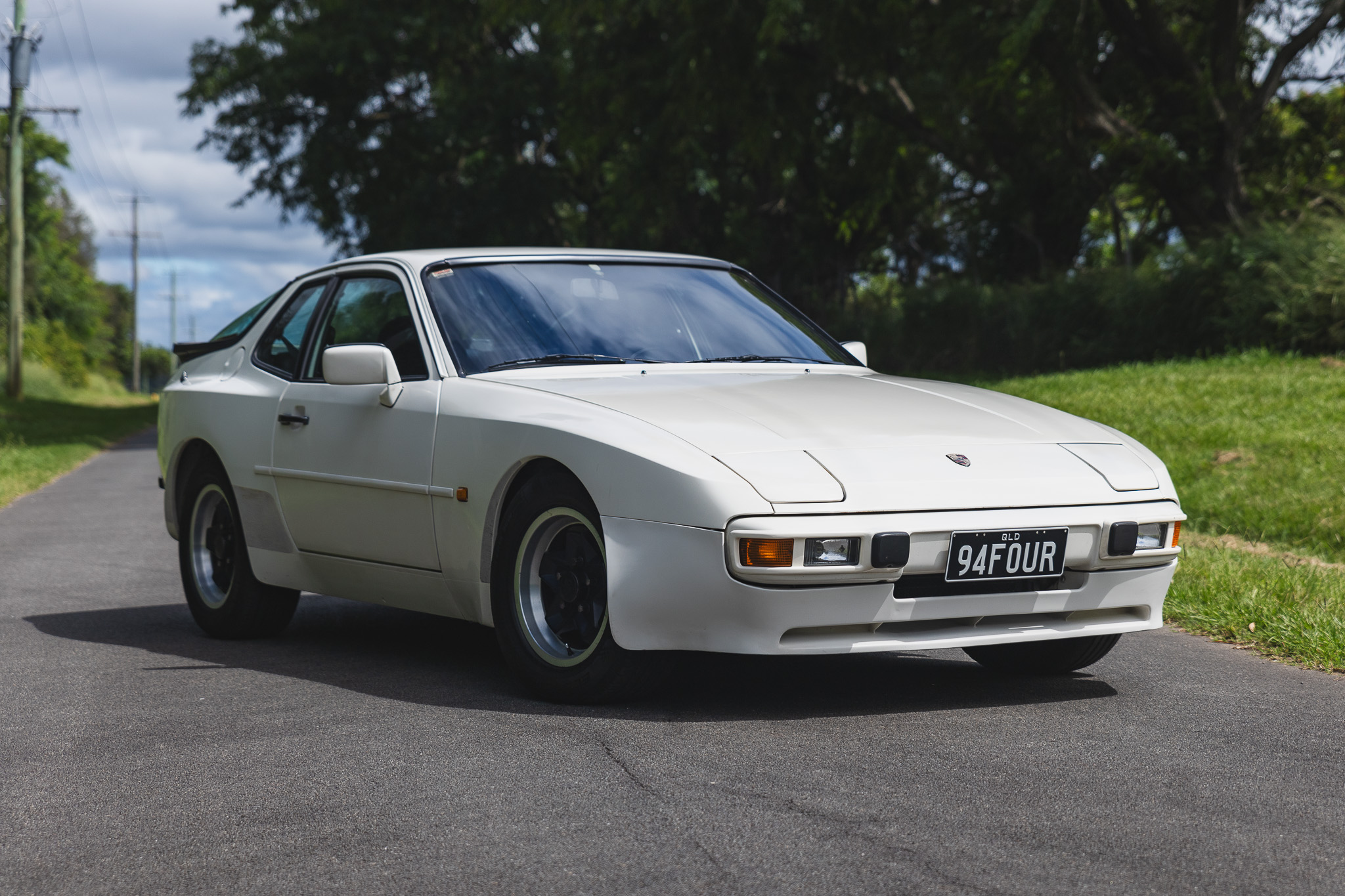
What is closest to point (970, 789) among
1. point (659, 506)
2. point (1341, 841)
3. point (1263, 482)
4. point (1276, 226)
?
point (1341, 841)

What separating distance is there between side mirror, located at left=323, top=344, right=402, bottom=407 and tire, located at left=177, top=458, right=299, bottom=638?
4.34ft

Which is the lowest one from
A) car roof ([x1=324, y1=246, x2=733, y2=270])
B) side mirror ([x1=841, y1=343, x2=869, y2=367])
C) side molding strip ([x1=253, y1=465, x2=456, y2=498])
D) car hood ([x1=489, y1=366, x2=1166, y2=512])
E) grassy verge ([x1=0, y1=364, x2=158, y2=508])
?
grassy verge ([x1=0, y1=364, x2=158, y2=508])

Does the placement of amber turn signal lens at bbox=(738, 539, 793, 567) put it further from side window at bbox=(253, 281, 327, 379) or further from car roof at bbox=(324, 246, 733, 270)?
side window at bbox=(253, 281, 327, 379)

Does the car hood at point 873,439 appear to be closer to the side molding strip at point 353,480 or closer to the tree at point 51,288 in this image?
the side molding strip at point 353,480

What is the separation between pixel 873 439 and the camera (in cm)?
462

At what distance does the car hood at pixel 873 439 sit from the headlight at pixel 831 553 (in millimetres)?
A: 95

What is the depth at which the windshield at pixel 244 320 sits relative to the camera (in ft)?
23.2

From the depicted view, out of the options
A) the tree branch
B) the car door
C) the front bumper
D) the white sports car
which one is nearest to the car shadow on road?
the white sports car

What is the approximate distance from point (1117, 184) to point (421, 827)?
70.7 feet

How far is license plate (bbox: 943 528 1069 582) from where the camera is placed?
442 cm

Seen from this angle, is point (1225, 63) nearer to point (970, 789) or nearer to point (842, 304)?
point (842, 304)

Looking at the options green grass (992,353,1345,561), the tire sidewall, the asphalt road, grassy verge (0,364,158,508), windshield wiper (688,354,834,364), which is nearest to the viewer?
the asphalt road

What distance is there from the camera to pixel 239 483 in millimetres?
6445

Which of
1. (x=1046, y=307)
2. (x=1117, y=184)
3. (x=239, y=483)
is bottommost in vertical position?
(x=239, y=483)
